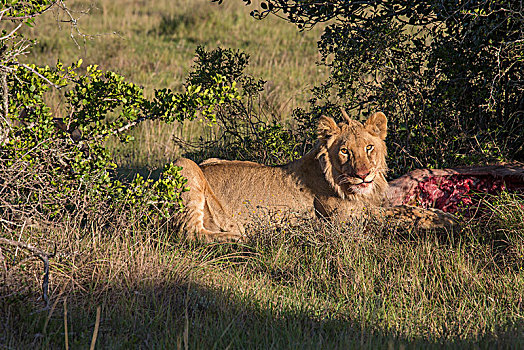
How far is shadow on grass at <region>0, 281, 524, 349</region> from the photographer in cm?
340

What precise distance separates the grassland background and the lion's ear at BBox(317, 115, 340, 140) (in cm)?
90

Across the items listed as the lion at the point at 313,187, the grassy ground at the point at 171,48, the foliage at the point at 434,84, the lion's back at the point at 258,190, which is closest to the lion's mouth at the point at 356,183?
the lion at the point at 313,187

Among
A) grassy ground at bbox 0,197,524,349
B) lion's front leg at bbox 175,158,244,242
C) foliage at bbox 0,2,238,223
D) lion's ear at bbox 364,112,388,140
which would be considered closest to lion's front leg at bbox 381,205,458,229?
grassy ground at bbox 0,197,524,349

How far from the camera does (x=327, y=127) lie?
17.8ft

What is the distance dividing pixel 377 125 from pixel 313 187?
0.87 meters

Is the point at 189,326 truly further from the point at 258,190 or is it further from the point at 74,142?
the point at 258,190

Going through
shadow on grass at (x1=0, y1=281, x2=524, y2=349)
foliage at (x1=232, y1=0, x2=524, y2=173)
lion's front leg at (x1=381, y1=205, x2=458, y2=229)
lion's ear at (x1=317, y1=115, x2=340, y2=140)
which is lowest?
shadow on grass at (x1=0, y1=281, x2=524, y2=349)

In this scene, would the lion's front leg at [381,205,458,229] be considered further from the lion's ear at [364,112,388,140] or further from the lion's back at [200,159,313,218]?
the lion's back at [200,159,313,218]

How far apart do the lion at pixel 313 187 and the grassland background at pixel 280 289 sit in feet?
0.95

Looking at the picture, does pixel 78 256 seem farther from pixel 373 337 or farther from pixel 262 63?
pixel 262 63

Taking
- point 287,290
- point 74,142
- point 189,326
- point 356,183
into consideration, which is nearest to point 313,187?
point 356,183

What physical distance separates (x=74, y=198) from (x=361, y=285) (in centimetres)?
235

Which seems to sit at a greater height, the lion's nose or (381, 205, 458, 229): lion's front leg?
the lion's nose

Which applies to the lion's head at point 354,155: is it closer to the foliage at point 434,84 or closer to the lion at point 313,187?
the lion at point 313,187
